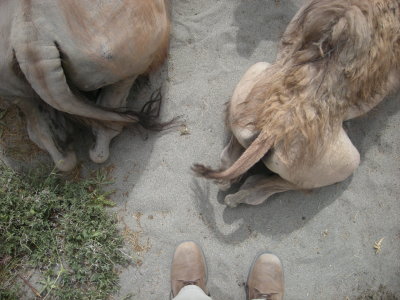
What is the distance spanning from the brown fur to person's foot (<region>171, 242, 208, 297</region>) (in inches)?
30.3

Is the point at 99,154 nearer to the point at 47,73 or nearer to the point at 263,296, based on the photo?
the point at 47,73

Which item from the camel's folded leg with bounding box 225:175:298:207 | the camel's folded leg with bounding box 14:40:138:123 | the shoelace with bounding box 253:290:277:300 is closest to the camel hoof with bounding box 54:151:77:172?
the camel's folded leg with bounding box 14:40:138:123

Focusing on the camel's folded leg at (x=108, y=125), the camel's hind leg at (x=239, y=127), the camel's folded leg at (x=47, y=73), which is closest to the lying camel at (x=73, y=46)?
the camel's folded leg at (x=47, y=73)

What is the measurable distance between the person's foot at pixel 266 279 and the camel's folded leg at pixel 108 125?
126 cm

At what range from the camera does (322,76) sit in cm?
200

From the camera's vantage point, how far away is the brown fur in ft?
6.39

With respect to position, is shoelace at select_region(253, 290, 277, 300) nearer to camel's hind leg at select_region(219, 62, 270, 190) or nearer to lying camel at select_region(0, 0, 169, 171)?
camel's hind leg at select_region(219, 62, 270, 190)

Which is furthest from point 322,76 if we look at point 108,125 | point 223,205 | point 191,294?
point 191,294

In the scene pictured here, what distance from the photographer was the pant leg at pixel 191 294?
7.69 feet

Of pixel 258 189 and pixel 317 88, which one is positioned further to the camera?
pixel 258 189

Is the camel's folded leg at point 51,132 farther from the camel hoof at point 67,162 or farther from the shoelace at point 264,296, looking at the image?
the shoelace at point 264,296

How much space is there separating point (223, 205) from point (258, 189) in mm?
317

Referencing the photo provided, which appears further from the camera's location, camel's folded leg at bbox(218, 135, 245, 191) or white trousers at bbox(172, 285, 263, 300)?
camel's folded leg at bbox(218, 135, 245, 191)

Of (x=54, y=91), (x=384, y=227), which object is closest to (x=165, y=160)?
(x=54, y=91)
